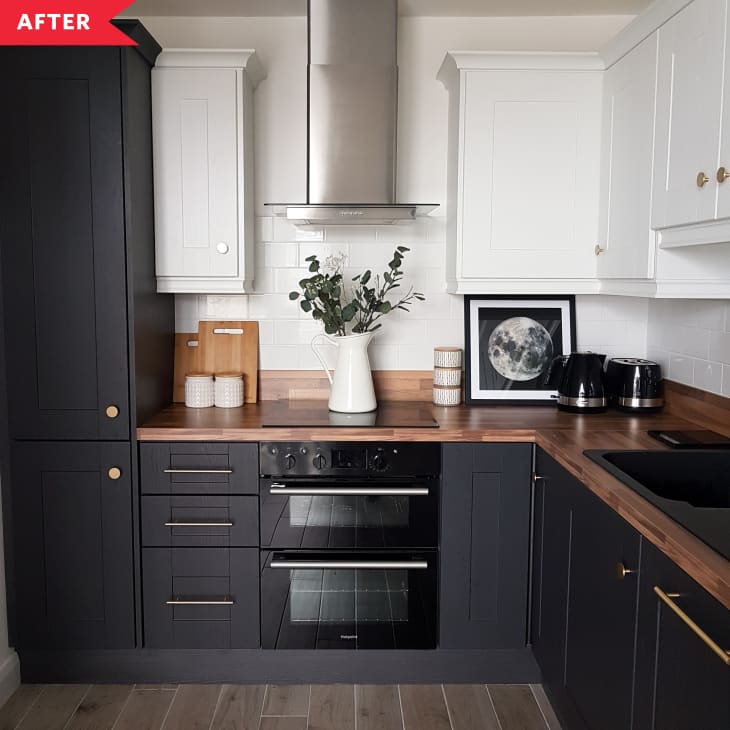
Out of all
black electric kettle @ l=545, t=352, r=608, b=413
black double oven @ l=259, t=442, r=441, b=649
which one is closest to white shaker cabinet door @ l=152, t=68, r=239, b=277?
black double oven @ l=259, t=442, r=441, b=649

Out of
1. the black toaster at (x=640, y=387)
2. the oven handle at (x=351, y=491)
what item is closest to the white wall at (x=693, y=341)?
the black toaster at (x=640, y=387)

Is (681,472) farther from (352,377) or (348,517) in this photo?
(352,377)

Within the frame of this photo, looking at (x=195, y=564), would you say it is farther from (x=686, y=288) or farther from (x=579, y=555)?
(x=686, y=288)

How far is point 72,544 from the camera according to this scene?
2699mm

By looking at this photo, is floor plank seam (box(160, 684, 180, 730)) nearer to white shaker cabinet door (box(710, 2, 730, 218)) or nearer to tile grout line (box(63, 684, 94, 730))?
tile grout line (box(63, 684, 94, 730))

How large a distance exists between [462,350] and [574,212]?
2.44 feet

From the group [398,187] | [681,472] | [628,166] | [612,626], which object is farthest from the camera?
[398,187]

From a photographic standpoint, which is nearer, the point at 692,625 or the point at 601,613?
the point at 692,625

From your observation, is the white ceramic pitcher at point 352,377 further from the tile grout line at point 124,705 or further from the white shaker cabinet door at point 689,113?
the tile grout line at point 124,705

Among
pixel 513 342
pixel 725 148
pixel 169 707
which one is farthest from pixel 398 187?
pixel 169 707

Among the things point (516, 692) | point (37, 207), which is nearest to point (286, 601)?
point (516, 692)

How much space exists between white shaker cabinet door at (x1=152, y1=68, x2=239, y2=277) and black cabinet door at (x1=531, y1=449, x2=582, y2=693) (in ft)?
4.65

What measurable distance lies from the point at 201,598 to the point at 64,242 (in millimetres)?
1352

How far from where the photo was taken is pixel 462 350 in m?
3.27
